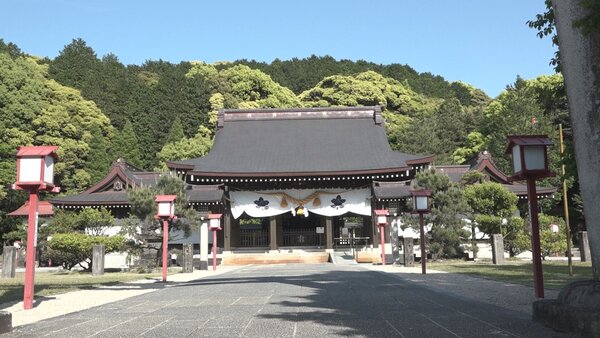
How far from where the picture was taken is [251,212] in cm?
2600

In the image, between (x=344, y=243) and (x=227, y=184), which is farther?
(x=344, y=243)

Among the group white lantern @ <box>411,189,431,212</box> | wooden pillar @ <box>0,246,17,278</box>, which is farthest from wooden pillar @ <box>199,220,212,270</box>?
white lantern @ <box>411,189,431,212</box>

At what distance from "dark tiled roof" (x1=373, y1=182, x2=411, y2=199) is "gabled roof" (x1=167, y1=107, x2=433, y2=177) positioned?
3.31ft

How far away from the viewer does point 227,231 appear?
2553cm

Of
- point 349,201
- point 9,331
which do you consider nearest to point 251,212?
point 349,201

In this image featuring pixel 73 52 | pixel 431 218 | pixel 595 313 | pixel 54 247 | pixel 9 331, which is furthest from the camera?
pixel 73 52

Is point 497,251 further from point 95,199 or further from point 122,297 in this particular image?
point 95,199

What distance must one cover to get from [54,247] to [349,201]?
1478 centimetres

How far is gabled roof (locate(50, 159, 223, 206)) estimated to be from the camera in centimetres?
2450

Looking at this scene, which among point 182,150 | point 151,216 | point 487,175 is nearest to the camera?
point 151,216

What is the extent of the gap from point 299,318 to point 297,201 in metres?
20.7

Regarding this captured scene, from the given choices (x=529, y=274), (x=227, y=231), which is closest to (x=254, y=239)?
(x=227, y=231)

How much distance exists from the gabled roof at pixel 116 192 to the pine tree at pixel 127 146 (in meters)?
18.0

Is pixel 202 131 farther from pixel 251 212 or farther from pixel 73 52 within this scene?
pixel 251 212
